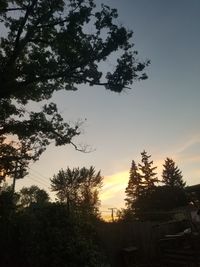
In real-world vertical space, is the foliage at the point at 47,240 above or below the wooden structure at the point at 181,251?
above

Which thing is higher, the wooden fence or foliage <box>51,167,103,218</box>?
foliage <box>51,167,103,218</box>

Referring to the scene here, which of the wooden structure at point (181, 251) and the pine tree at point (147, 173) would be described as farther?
the pine tree at point (147, 173)

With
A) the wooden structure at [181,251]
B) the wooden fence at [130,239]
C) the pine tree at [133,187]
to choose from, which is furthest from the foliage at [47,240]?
the pine tree at [133,187]

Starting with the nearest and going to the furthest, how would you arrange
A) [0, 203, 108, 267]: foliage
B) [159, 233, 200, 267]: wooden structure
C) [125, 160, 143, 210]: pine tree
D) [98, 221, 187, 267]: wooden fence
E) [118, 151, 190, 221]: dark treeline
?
[159, 233, 200, 267]: wooden structure < [0, 203, 108, 267]: foliage < [98, 221, 187, 267]: wooden fence < [118, 151, 190, 221]: dark treeline < [125, 160, 143, 210]: pine tree

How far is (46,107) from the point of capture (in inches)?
690

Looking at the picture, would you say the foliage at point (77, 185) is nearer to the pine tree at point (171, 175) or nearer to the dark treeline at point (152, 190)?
the dark treeline at point (152, 190)

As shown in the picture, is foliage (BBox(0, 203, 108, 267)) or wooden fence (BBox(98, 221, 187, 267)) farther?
wooden fence (BBox(98, 221, 187, 267))

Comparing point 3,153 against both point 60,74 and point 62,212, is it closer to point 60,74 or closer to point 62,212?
point 62,212

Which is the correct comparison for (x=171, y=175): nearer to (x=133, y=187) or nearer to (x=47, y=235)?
(x=133, y=187)

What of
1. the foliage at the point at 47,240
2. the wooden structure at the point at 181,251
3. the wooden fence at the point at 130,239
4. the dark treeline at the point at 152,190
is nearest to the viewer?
the wooden structure at the point at 181,251

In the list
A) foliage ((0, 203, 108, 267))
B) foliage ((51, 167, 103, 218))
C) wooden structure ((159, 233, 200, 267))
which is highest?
foliage ((51, 167, 103, 218))

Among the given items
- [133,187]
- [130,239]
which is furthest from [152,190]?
[130,239]

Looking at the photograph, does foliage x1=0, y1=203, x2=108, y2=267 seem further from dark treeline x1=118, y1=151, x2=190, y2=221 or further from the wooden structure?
dark treeline x1=118, y1=151, x2=190, y2=221

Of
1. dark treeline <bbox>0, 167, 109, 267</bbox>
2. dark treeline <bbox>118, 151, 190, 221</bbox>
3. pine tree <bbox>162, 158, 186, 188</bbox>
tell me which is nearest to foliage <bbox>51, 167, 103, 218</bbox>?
dark treeline <bbox>118, 151, 190, 221</bbox>
